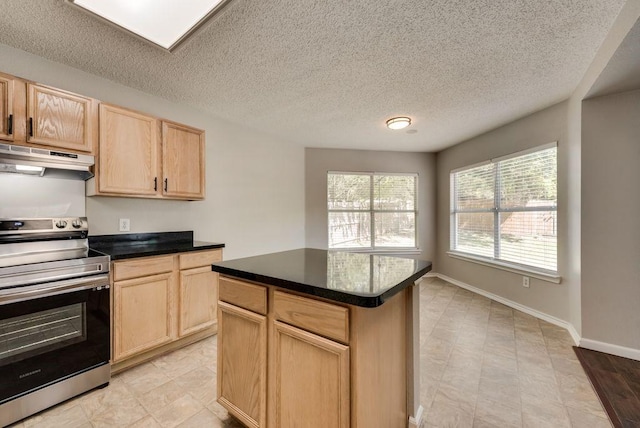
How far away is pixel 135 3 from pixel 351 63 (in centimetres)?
146

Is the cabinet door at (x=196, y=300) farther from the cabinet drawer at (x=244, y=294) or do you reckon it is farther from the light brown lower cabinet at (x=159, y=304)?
the cabinet drawer at (x=244, y=294)

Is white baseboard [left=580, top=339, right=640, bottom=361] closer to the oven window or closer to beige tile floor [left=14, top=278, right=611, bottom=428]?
beige tile floor [left=14, top=278, right=611, bottom=428]

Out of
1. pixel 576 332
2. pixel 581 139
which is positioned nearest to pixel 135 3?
pixel 581 139

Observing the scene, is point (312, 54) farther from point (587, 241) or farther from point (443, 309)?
point (443, 309)

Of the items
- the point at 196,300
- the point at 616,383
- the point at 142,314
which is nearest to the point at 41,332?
the point at 142,314

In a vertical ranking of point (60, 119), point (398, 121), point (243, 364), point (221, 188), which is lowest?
point (243, 364)

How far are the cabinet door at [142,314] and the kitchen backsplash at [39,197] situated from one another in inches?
31.7

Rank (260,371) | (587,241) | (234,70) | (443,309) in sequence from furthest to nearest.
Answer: (443,309)
(587,241)
(234,70)
(260,371)

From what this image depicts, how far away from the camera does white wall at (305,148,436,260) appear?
4777 millimetres

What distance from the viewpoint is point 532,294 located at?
328cm

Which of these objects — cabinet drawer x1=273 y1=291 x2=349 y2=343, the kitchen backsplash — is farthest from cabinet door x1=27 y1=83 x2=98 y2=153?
cabinet drawer x1=273 y1=291 x2=349 y2=343

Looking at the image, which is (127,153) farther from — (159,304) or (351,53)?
(351,53)

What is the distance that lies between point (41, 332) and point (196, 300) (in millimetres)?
1029

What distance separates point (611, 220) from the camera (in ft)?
7.84
